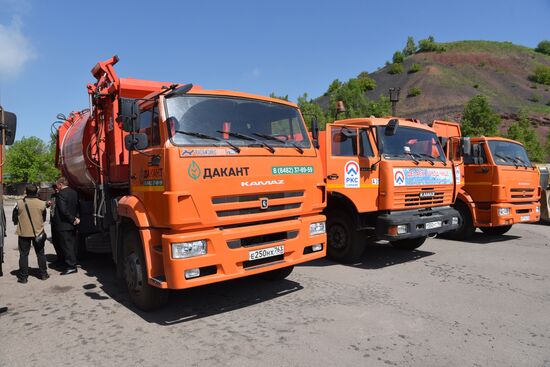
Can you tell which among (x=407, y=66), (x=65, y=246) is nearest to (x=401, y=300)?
(x=65, y=246)

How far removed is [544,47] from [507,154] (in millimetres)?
111063

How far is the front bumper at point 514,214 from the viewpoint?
29.2ft

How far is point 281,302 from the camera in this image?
504 centimetres

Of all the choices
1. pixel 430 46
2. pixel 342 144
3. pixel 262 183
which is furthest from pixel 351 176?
pixel 430 46

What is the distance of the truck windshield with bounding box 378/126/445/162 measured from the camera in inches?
270

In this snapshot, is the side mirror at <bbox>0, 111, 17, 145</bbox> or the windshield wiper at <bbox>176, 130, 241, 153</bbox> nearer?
the windshield wiper at <bbox>176, 130, 241, 153</bbox>

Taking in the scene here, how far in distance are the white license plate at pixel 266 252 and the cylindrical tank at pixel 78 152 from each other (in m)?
3.40

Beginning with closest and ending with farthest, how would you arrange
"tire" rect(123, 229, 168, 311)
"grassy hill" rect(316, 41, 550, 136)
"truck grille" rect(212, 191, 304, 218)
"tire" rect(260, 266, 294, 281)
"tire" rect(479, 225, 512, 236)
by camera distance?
"truck grille" rect(212, 191, 304, 218) → "tire" rect(123, 229, 168, 311) → "tire" rect(260, 266, 294, 281) → "tire" rect(479, 225, 512, 236) → "grassy hill" rect(316, 41, 550, 136)

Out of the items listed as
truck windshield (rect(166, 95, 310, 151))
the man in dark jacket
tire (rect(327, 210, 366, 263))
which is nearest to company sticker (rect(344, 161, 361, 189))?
tire (rect(327, 210, 366, 263))

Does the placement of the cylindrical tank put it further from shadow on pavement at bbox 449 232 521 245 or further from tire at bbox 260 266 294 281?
shadow on pavement at bbox 449 232 521 245

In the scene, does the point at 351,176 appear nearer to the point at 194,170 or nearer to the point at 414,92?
the point at 194,170

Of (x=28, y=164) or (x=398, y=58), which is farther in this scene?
(x=398, y=58)

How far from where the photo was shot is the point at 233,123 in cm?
481

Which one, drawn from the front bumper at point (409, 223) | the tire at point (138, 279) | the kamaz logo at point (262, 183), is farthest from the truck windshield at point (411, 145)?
the tire at point (138, 279)
